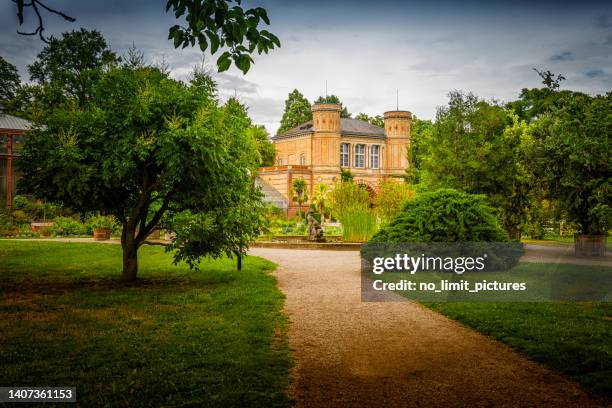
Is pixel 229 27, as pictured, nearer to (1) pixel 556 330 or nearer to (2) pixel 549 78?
(1) pixel 556 330

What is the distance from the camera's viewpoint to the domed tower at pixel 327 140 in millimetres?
57594

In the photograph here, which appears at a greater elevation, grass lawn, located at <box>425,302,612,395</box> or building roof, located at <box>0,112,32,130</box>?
building roof, located at <box>0,112,32,130</box>

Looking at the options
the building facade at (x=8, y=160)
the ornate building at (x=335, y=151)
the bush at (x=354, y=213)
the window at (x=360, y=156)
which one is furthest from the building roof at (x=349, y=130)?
the bush at (x=354, y=213)

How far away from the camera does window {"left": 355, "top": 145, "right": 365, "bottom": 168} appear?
200ft

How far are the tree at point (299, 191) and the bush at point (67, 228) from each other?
24.3 meters

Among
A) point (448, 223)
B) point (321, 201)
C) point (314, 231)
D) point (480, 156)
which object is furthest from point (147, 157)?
point (321, 201)

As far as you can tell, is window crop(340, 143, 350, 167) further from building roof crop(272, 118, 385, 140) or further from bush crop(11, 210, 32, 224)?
bush crop(11, 210, 32, 224)

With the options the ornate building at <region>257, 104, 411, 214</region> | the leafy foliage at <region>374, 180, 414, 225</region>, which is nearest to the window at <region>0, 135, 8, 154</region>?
the ornate building at <region>257, 104, 411, 214</region>

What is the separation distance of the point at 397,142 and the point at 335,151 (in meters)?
8.08

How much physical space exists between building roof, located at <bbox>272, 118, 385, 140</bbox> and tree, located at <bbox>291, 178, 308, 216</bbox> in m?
7.44

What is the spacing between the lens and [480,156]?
21109 millimetres

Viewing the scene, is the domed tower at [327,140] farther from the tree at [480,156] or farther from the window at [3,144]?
the tree at [480,156]

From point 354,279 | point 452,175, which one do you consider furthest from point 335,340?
point 452,175

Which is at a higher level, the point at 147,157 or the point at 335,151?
the point at 335,151
